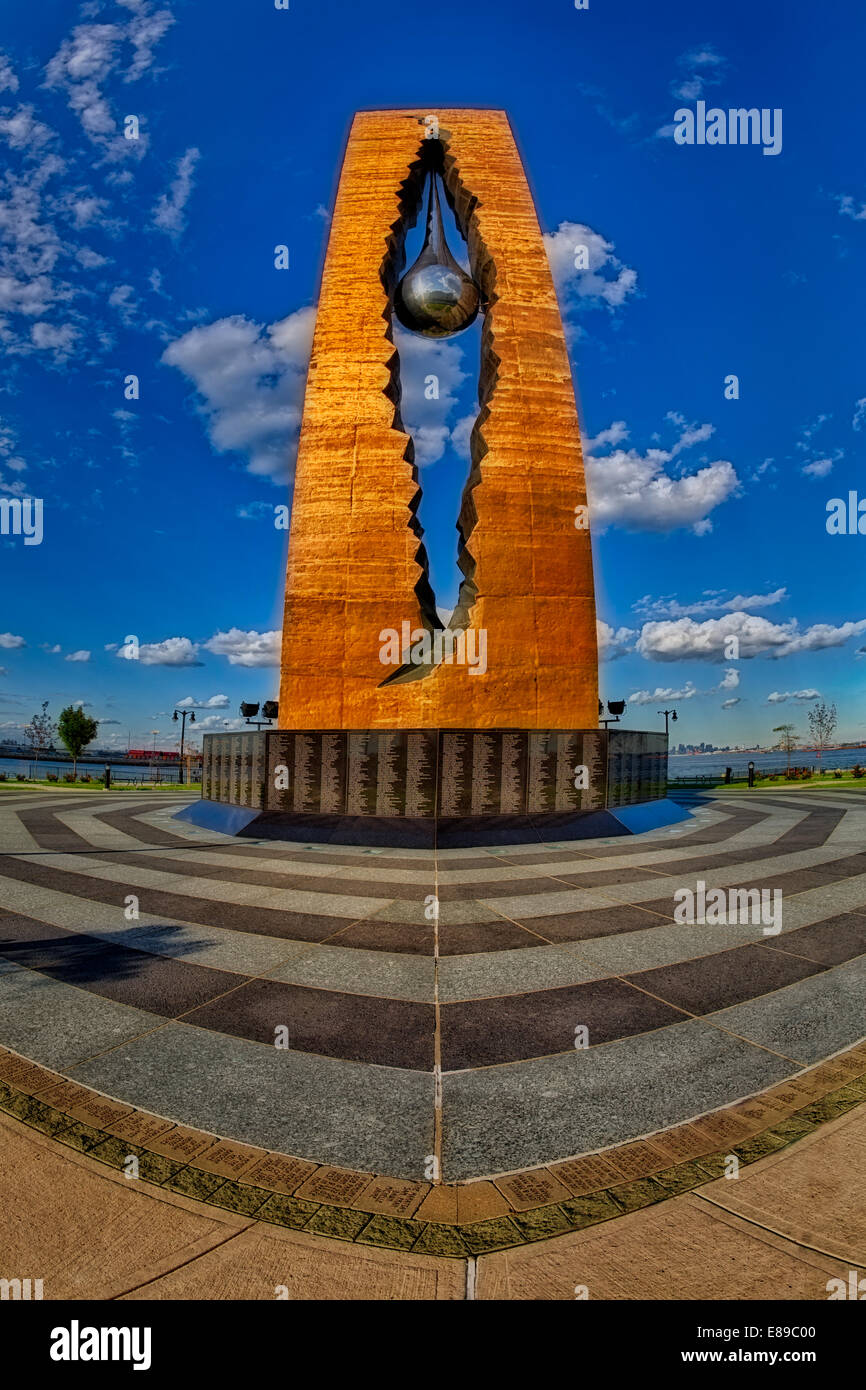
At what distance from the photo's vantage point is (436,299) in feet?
59.3

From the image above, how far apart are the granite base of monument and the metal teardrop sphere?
535 inches

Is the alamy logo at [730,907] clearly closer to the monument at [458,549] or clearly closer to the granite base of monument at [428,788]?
the granite base of monument at [428,788]

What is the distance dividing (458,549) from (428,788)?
826 cm

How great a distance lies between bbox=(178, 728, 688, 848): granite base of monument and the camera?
11992 mm

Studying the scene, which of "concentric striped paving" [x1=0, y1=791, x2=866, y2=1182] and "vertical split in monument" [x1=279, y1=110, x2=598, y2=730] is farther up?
"vertical split in monument" [x1=279, y1=110, x2=598, y2=730]

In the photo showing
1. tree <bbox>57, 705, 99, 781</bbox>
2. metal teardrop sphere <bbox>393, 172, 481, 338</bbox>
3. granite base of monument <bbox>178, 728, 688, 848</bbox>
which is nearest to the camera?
granite base of monument <bbox>178, 728, 688, 848</bbox>

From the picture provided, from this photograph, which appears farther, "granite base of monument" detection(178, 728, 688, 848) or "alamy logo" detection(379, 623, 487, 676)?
"alamy logo" detection(379, 623, 487, 676)

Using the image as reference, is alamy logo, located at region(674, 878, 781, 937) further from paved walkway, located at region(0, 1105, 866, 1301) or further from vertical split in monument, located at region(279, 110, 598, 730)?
vertical split in monument, located at region(279, 110, 598, 730)
